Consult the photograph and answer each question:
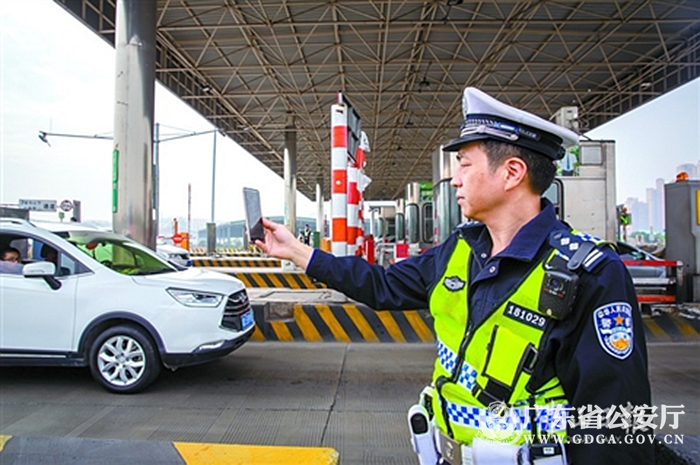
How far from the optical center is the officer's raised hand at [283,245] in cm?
192

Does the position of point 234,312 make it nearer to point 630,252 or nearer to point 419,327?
point 419,327

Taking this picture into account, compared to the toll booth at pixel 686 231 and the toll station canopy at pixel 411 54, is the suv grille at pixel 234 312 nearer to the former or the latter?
the toll booth at pixel 686 231

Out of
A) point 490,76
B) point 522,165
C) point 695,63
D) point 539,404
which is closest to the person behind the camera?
point 539,404

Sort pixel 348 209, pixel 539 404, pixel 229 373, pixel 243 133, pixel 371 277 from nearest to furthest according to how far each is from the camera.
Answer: pixel 539 404 → pixel 371 277 → pixel 229 373 → pixel 348 209 → pixel 243 133

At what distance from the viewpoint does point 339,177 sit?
6930 mm

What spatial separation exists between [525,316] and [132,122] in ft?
29.7

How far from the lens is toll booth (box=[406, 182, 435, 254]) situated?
12.9m

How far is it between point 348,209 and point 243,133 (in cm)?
2259

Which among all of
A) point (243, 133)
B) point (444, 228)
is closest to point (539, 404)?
point (444, 228)

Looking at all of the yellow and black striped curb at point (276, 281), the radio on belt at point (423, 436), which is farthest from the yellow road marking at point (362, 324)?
the radio on belt at point (423, 436)

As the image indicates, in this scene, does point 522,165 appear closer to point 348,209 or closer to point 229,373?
point 229,373

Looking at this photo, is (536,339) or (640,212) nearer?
(536,339)

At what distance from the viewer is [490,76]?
18828mm

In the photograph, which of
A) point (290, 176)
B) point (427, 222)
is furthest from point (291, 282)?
point (290, 176)
